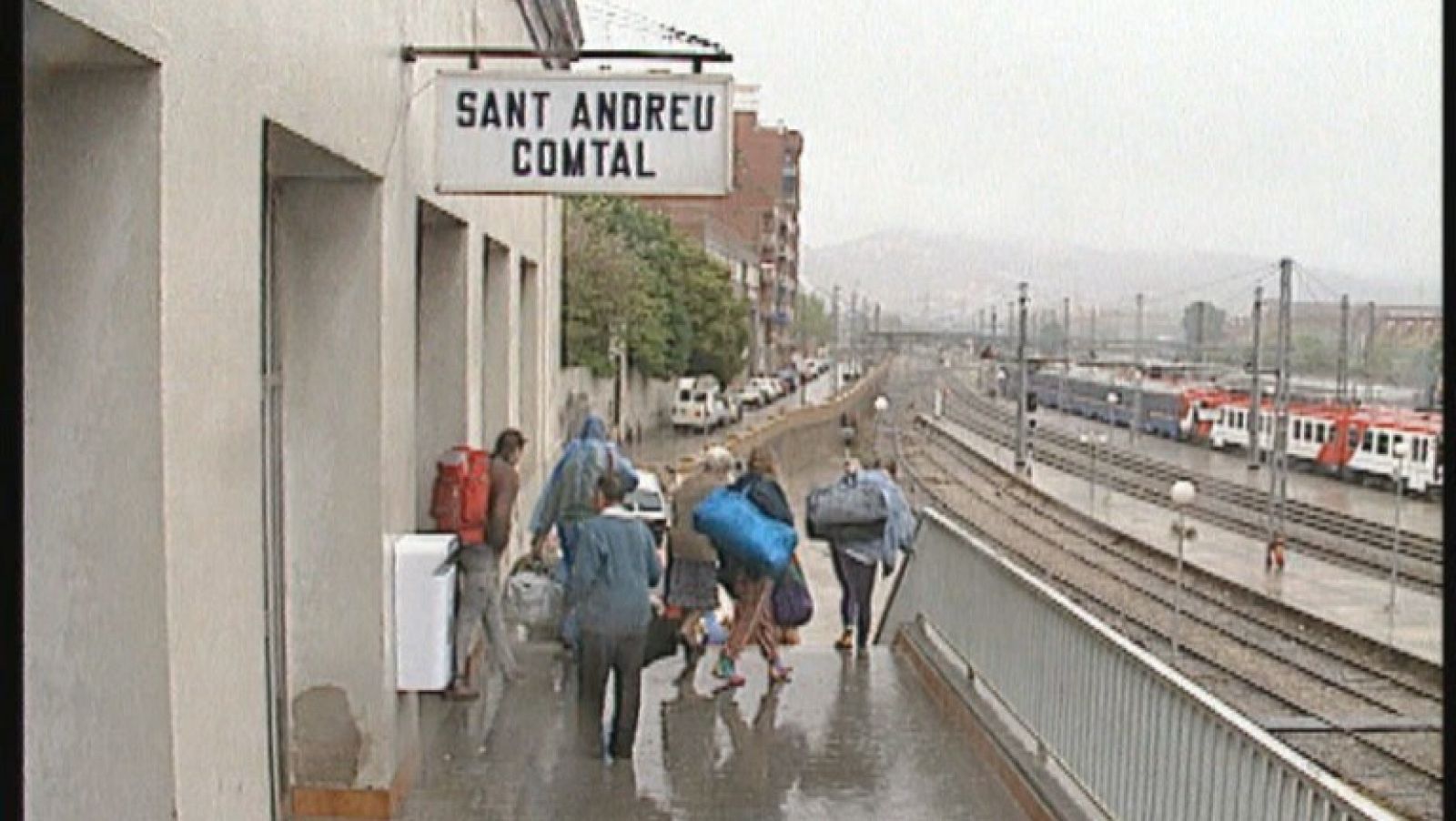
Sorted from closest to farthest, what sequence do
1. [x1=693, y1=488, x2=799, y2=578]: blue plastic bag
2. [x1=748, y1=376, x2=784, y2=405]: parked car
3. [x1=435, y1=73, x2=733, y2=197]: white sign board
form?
[x1=435, y1=73, x2=733, y2=197]: white sign board, [x1=693, y1=488, x2=799, y2=578]: blue plastic bag, [x1=748, y1=376, x2=784, y2=405]: parked car

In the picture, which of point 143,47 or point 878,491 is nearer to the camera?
point 143,47

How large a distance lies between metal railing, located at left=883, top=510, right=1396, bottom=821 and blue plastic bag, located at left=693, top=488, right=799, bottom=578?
1016 millimetres

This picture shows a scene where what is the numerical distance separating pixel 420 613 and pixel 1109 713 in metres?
2.84

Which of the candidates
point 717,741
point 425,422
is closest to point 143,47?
point 717,741

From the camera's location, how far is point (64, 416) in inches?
142

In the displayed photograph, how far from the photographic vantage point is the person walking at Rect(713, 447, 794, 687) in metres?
8.78

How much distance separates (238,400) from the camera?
454 centimetres

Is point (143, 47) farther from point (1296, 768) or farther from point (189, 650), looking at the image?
point (1296, 768)

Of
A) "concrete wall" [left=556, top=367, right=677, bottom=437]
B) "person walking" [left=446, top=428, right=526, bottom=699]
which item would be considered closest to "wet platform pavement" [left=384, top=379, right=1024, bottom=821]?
"person walking" [left=446, top=428, right=526, bottom=699]

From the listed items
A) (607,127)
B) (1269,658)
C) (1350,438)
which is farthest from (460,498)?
(1350,438)

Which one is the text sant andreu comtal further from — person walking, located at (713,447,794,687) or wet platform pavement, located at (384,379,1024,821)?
wet platform pavement, located at (384,379,1024,821)

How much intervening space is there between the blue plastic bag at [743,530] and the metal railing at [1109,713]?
40.0 inches

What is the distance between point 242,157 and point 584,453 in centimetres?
374

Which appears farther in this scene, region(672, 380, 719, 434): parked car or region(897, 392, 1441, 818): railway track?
region(672, 380, 719, 434): parked car
